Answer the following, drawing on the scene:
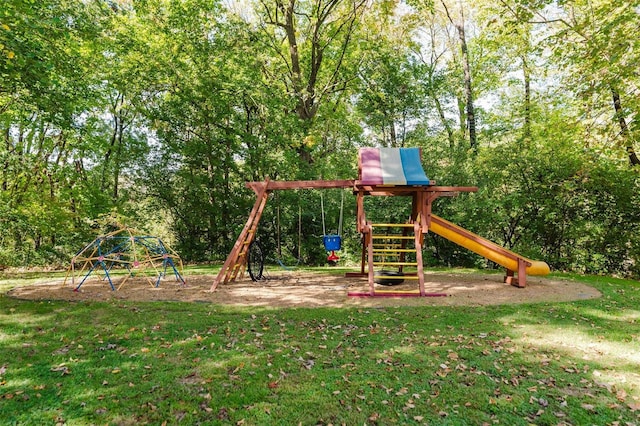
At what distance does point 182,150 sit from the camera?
1399cm

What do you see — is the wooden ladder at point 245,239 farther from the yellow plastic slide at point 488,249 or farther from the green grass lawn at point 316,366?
the yellow plastic slide at point 488,249

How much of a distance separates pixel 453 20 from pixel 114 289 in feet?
64.8

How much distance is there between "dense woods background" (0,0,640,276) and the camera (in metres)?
10.6

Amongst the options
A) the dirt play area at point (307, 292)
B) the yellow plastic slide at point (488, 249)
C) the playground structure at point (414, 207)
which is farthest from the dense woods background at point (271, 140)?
the playground structure at point (414, 207)

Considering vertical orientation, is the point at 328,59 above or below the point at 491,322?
above

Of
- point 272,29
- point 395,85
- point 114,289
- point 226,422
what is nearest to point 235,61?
point 272,29

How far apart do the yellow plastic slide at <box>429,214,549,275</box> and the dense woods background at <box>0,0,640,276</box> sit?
368 cm

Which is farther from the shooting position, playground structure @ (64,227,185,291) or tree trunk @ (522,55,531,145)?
tree trunk @ (522,55,531,145)

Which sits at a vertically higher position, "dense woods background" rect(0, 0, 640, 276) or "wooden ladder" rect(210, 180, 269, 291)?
"dense woods background" rect(0, 0, 640, 276)

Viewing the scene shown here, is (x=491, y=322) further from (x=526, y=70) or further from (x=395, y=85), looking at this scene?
(x=526, y=70)

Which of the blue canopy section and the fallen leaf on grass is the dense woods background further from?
the fallen leaf on grass

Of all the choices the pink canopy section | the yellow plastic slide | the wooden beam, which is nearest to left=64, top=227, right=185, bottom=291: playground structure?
the wooden beam

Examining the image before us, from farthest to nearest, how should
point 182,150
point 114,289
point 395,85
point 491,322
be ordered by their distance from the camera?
1. point 395,85
2. point 182,150
3. point 114,289
4. point 491,322

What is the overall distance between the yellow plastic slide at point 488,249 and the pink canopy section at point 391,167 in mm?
1192
